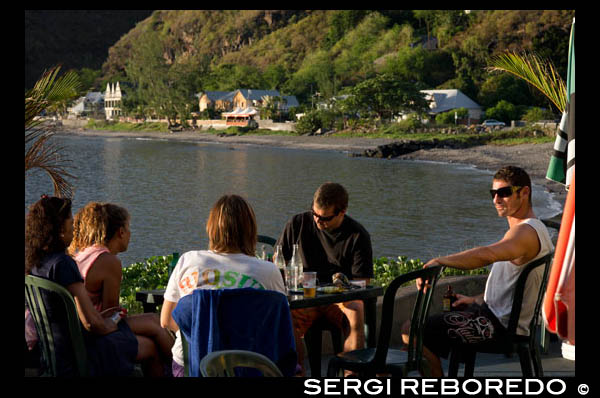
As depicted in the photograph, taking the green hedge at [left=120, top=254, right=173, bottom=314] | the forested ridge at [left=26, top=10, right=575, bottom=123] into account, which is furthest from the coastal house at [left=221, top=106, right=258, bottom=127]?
the green hedge at [left=120, top=254, right=173, bottom=314]

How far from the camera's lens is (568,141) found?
9.81 ft

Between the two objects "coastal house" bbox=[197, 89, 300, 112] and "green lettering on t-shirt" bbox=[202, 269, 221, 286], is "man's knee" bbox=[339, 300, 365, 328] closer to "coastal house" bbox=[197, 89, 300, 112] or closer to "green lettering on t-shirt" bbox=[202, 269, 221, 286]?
"green lettering on t-shirt" bbox=[202, 269, 221, 286]

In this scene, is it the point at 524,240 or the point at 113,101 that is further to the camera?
the point at 113,101

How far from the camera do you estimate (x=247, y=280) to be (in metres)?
3.30

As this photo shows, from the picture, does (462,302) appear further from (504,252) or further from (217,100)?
(217,100)

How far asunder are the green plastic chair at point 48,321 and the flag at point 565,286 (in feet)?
6.19

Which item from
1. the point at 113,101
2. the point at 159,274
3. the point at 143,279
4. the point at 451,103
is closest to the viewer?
the point at 143,279

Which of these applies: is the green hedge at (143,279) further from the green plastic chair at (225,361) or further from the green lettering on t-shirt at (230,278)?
the green plastic chair at (225,361)

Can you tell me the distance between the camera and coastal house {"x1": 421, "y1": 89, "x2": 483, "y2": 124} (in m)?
76.7

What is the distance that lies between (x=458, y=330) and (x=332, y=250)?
38.5 inches

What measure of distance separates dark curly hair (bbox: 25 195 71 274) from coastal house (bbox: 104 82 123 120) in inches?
5025

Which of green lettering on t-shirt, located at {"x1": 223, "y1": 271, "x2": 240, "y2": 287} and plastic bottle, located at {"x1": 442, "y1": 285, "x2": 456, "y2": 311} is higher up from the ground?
green lettering on t-shirt, located at {"x1": 223, "y1": 271, "x2": 240, "y2": 287}

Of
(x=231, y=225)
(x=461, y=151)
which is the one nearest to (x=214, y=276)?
(x=231, y=225)
